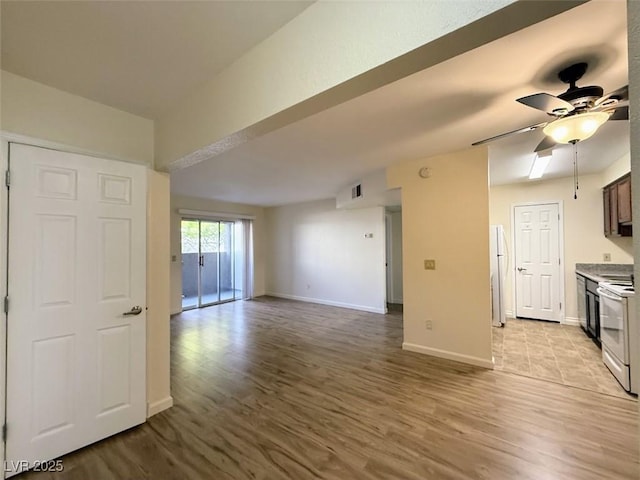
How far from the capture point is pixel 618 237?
426 centimetres

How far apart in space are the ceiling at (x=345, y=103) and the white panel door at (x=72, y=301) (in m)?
0.64

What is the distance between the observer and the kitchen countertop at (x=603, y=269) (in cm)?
423

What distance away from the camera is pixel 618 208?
374 centimetres

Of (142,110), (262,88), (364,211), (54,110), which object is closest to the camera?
(262,88)

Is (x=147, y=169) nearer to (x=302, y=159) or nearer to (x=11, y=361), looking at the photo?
(x=11, y=361)

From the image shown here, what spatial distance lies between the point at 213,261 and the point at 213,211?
4.05ft

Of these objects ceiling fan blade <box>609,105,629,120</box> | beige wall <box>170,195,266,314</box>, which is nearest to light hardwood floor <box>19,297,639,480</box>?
ceiling fan blade <box>609,105,629,120</box>

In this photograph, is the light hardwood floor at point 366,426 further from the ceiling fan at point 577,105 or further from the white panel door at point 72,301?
the ceiling fan at point 577,105

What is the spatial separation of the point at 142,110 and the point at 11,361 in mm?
1910

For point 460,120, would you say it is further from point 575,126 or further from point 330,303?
point 330,303

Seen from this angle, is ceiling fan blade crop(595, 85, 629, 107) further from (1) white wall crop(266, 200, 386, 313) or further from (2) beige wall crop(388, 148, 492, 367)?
(1) white wall crop(266, 200, 386, 313)

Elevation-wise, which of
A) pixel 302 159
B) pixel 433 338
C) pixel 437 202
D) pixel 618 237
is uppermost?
pixel 302 159

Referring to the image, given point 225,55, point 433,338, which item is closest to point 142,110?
point 225,55

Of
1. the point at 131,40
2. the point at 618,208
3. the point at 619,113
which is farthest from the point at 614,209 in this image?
the point at 131,40
